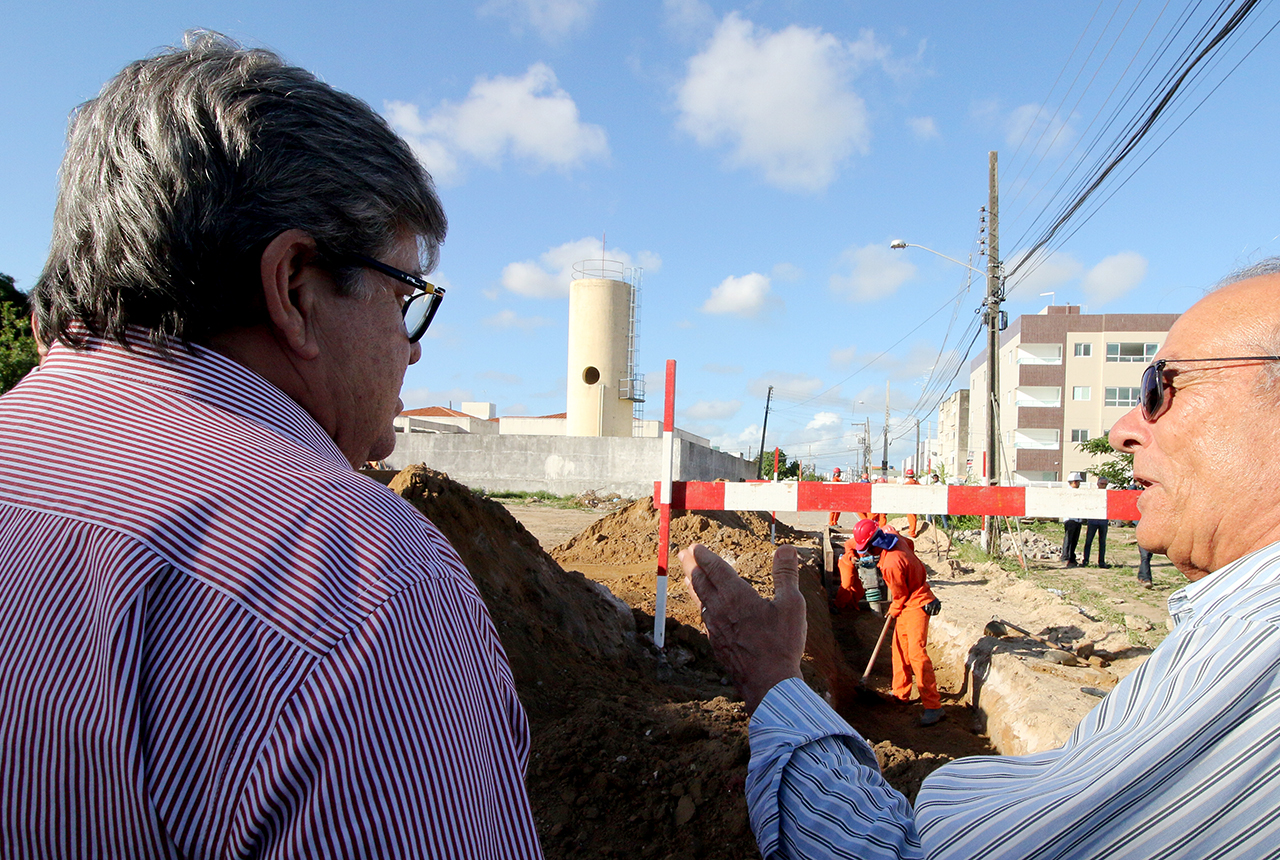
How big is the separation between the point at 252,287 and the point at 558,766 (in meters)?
2.96

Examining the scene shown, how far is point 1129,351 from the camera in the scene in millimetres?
47875

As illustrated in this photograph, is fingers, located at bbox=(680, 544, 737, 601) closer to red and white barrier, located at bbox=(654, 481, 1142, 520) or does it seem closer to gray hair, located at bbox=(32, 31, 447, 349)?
gray hair, located at bbox=(32, 31, 447, 349)

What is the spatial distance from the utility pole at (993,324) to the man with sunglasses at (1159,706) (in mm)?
14244

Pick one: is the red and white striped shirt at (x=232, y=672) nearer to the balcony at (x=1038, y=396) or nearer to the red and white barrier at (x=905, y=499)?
the red and white barrier at (x=905, y=499)

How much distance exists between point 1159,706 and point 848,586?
35.9ft

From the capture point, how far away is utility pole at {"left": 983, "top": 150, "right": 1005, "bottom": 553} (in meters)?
15.1

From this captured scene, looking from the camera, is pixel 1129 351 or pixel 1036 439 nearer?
pixel 1129 351

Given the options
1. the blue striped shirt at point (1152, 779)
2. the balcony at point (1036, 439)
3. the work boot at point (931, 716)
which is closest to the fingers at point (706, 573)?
the blue striped shirt at point (1152, 779)

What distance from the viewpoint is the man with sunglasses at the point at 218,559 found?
66 centimetres

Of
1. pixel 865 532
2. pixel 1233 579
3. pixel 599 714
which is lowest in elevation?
pixel 599 714

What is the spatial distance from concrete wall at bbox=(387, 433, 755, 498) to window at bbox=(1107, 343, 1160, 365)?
1534 inches

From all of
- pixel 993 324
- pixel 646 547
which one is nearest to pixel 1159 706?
pixel 646 547

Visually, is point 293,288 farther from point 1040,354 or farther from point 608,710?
point 1040,354

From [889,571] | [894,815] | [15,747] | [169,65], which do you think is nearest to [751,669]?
[894,815]
